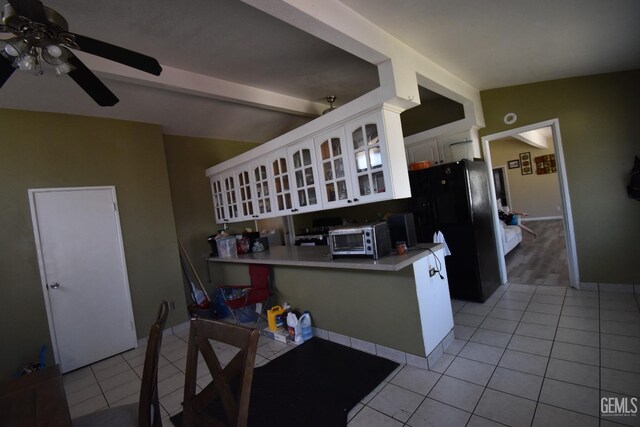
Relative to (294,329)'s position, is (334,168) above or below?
above

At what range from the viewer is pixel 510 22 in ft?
6.69

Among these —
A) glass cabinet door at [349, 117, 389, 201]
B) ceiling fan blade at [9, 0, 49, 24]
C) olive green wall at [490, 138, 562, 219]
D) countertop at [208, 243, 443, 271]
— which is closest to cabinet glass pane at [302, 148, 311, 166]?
glass cabinet door at [349, 117, 389, 201]

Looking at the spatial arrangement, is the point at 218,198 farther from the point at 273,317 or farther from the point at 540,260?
the point at 540,260

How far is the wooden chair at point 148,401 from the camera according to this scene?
1.19 meters

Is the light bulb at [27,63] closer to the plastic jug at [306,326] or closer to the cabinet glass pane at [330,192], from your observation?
the cabinet glass pane at [330,192]

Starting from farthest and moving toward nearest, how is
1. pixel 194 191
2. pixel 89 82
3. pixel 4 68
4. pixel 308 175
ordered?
pixel 194 191
pixel 308 175
pixel 89 82
pixel 4 68

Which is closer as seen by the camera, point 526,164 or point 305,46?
point 305,46

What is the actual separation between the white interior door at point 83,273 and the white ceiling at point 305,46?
997 millimetres

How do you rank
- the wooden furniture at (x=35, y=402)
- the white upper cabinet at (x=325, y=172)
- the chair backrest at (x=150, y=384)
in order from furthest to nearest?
1. the white upper cabinet at (x=325, y=172)
2. the chair backrest at (x=150, y=384)
3. the wooden furniture at (x=35, y=402)

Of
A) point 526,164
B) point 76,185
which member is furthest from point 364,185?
point 526,164

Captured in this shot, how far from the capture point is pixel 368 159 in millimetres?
2445

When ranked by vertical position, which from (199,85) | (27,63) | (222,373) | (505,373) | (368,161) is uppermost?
(199,85)

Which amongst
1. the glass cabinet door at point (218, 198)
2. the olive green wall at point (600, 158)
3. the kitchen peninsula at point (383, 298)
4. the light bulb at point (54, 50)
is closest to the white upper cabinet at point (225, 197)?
the glass cabinet door at point (218, 198)

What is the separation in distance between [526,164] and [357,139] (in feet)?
28.4
